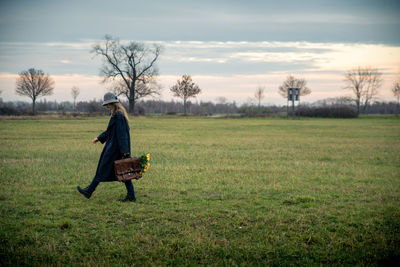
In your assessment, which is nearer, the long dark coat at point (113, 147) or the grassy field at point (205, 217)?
the grassy field at point (205, 217)

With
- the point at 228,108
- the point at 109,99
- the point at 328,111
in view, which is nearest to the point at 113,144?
the point at 109,99

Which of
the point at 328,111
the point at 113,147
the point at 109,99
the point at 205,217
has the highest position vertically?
the point at 328,111

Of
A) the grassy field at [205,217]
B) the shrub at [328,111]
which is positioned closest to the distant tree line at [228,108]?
the shrub at [328,111]

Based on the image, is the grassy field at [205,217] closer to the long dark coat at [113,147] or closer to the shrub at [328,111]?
the long dark coat at [113,147]

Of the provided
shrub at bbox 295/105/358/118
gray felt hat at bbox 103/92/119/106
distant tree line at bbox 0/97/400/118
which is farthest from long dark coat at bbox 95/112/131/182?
shrub at bbox 295/105/358/118

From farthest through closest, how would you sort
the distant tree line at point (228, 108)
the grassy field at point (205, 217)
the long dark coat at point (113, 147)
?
the distant tree line at point (228, 108) < the long dark coat at point (113, 147) < the grassy field at point (205, 217)

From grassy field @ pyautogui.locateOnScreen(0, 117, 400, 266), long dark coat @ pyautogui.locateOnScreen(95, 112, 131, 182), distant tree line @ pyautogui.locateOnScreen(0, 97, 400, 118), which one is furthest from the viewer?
distant tree line @ pyautogui.locateOnScreen(0, 97, 400, 118)

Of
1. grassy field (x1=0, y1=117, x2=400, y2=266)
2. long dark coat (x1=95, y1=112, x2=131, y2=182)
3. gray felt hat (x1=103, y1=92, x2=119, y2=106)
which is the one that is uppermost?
gray felt hat (x1=103, y1=92, x2=119, y2=106)

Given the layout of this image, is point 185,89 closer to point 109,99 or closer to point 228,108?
point 228,108

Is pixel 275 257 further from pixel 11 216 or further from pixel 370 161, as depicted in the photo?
pixel 370 161

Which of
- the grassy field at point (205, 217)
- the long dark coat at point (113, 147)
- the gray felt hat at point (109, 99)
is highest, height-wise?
the gray felt hat at point (109, 99)

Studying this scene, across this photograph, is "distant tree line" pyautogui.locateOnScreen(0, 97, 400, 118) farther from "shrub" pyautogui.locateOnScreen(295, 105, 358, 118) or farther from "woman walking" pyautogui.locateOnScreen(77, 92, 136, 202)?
"woman walking" pyautogui.locateOnScreen(77, 92, 136, 202)

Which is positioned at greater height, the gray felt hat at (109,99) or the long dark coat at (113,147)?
the gray felt hat at (109,99)

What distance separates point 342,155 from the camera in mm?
14750
